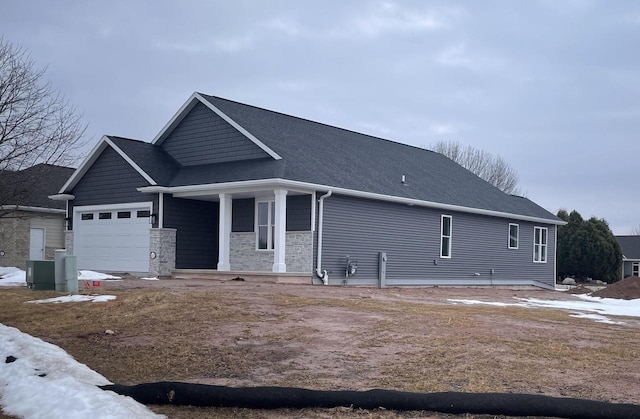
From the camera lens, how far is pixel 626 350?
9.20 m

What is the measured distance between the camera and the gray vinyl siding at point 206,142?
22.0 meters

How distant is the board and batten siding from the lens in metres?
21.2

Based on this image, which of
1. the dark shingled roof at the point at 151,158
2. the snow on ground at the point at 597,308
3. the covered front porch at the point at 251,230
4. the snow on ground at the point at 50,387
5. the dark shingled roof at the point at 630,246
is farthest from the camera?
the dark shingled roof at the point at 630,246

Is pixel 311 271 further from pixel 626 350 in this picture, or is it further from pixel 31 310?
pixel 626 350

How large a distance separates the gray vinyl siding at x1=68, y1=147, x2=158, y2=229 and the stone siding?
300 centimetres

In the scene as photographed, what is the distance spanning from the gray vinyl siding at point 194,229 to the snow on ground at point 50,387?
557 inches

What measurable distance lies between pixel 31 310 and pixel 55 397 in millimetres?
5621

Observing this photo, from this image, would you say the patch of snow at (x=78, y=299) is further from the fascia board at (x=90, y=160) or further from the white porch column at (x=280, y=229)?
the fascia board at (x=90, y=160)

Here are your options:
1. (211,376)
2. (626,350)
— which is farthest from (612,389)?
(211,376)

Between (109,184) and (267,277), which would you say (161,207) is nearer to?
(109,184)

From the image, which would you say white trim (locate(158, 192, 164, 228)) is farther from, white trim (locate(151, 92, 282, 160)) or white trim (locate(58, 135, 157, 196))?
white trim (locate(151, 92, 282, 160))

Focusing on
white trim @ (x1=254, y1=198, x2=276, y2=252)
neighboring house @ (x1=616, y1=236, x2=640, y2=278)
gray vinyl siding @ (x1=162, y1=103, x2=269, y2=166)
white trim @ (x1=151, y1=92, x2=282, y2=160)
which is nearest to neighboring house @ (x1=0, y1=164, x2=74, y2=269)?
white trim @ (x1=151, y1=92, x2=282, y2=160)

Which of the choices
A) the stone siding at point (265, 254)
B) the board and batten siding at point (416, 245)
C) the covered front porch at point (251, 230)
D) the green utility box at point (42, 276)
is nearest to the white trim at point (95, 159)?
the covered front porch at point (251, 230)

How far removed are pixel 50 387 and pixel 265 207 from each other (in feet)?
51.3
